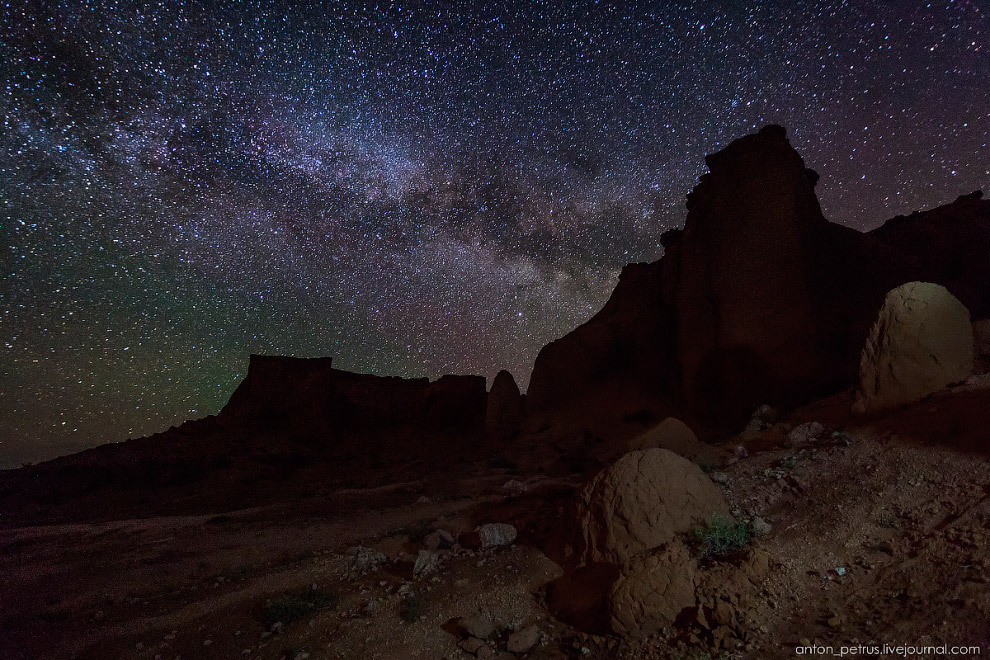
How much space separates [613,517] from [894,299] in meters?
6.19

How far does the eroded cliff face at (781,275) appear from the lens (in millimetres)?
14281

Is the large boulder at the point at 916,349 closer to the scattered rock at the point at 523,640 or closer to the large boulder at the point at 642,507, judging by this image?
the large boulder at the point at 642,507

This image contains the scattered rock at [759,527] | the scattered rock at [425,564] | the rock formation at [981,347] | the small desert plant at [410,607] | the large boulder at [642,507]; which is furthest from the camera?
the rock formation at [981,347]

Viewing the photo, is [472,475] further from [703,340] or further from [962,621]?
[962,621]

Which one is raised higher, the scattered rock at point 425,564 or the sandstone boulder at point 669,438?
the sandstone boulder at point 669,438

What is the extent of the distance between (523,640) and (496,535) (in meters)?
2.38

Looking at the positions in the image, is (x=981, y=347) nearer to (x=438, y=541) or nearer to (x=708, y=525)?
(x=708, y=525)

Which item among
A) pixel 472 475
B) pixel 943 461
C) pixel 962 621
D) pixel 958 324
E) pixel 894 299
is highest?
pixel 894 299

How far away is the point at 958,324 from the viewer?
636cm

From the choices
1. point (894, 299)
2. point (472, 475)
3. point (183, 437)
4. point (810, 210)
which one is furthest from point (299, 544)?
point (183, 437)

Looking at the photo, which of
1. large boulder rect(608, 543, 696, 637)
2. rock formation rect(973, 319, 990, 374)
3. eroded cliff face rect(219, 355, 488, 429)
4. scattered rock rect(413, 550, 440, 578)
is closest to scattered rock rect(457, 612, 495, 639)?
large boulder rect(608, 543, 696, 637)

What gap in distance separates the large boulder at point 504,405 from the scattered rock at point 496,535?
2181 cm

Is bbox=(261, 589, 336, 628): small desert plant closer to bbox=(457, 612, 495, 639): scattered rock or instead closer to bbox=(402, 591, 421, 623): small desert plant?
bbox=(402, 591, 421, 623): small desert plant

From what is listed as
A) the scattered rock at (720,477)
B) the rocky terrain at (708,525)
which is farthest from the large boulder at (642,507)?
the scattered rock at (720,477)
